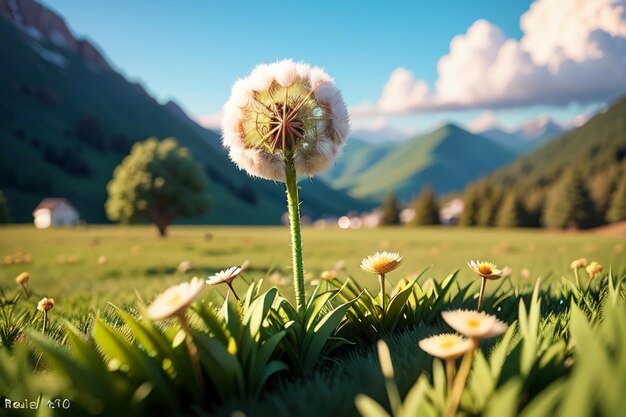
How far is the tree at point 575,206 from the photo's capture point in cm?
3931

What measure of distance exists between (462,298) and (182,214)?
1034 inches

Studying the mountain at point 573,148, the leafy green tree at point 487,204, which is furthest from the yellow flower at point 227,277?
the mountain at point 573,148

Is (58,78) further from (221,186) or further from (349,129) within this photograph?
(349,129)

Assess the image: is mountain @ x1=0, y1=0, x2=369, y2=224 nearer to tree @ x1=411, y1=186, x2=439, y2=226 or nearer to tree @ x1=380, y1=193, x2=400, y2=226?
tree @ x1=380, y1=193, x2=400, y2=226

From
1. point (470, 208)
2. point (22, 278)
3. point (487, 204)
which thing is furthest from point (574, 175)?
point (22, 278)

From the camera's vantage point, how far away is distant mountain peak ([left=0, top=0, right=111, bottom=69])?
566 feet

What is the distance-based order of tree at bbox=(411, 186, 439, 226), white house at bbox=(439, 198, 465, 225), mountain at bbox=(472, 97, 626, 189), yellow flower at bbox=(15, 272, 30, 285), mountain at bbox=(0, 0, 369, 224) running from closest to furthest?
yellow flower at bbox=(15, 272, 30, 285) < tree at bbox=(411, 186, 439, 226) < mountain at bbox=(0, 0, 369, 224) < mountain at bbox=(472, 97, 626, 189) < white house at bbox=(439, 198, 465, 225)

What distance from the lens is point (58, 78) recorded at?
135 metres

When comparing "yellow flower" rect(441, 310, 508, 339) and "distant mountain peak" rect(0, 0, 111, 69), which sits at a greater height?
"distant mountain peak" rect(0, 0, 111, 69)

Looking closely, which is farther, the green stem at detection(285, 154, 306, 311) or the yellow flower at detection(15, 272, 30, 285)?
the yellow flower at detection(15, 272, 30, 285)

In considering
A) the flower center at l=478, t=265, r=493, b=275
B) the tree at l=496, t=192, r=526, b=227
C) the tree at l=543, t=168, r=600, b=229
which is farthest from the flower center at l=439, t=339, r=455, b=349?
the tree at l=496, t=192, r=526, b=227

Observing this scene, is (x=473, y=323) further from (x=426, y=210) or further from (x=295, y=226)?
(x=426, y=210)

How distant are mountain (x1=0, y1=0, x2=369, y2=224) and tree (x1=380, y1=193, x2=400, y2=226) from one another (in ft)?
121

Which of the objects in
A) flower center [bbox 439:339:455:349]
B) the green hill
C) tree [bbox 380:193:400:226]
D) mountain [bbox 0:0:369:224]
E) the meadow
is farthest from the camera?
mountain [bbox 0:0:369:224]
